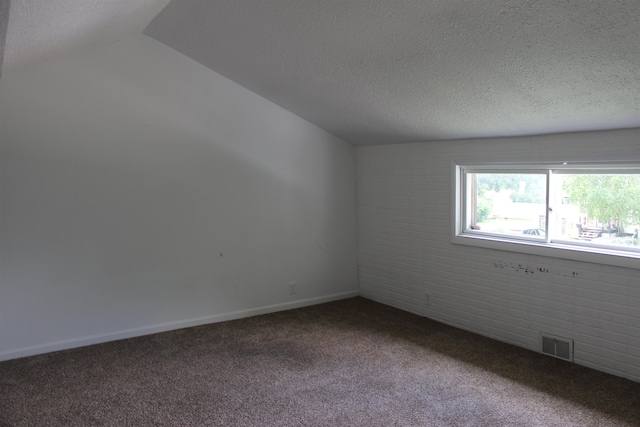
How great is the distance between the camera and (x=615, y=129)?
10.7 feet

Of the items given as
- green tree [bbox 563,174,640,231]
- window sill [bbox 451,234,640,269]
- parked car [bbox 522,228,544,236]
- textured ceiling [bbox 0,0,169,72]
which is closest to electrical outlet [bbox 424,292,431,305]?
window sill [bbox 451,234,640,269]

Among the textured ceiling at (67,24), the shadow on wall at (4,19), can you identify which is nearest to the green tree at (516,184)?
the textured ceiling at (67,24)

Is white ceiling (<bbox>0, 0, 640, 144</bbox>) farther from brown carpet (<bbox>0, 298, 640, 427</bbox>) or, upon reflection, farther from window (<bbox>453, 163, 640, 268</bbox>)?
brown carpet (<bbox>0, 298, 640, 427</bbox>)

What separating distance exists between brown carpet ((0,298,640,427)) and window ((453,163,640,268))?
813mm

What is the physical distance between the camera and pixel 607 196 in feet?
11.3

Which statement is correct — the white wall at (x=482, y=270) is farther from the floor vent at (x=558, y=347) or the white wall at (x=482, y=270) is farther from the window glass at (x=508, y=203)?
the window glass at (x=508, y=203)

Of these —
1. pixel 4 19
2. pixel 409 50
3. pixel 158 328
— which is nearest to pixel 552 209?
pixel 409 50

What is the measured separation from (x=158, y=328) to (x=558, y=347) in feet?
10.2

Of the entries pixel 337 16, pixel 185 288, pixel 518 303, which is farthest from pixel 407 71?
pixel 185 288

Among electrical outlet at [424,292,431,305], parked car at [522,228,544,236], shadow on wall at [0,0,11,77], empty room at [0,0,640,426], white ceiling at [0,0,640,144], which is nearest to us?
shadow on wall at [0,0,11,77]

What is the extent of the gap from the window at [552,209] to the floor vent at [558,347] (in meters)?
0.61

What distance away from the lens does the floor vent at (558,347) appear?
3.58 meters

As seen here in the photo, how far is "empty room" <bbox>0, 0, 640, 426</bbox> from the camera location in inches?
112

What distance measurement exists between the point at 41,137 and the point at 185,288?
1643 millimetres
